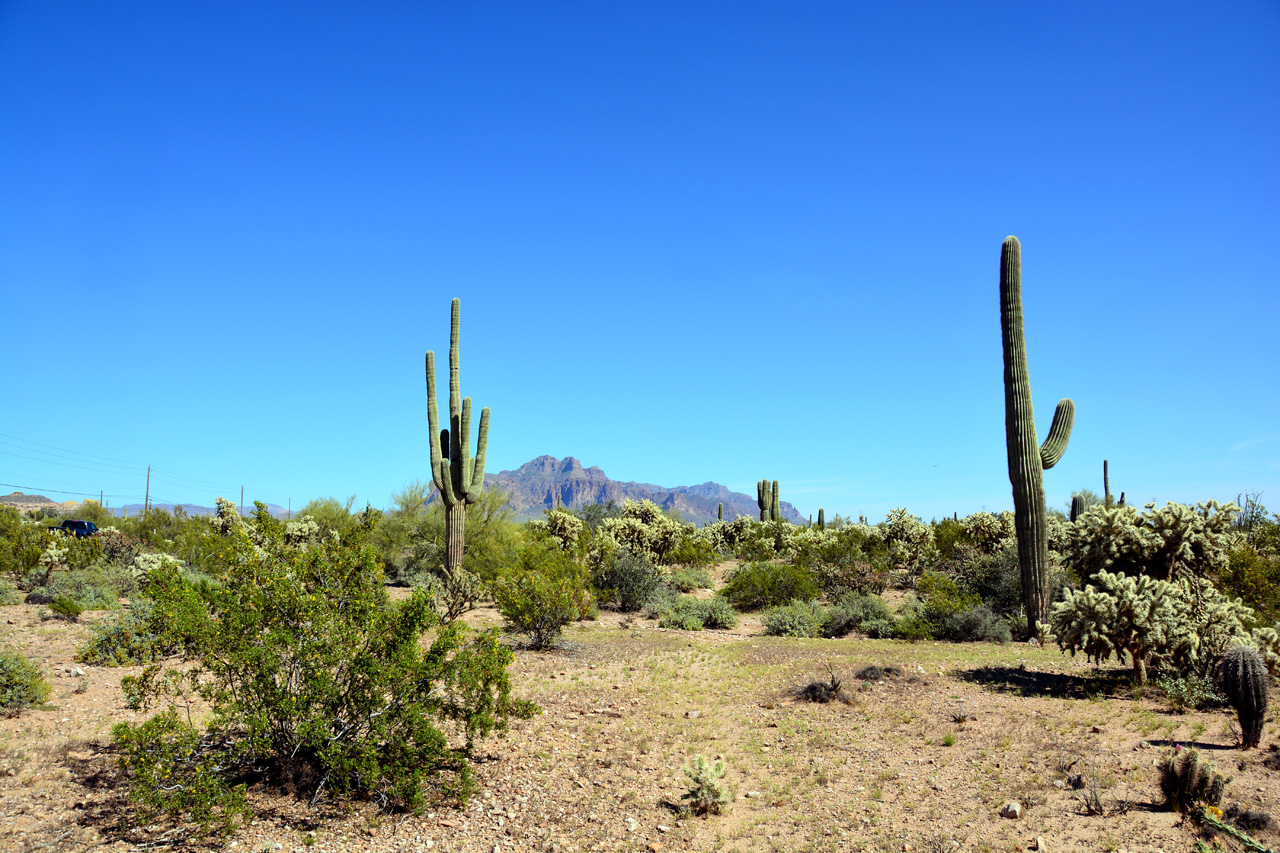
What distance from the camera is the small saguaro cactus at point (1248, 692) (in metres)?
7.49

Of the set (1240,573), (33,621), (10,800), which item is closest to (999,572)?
(1240,573)

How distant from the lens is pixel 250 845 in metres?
5.67

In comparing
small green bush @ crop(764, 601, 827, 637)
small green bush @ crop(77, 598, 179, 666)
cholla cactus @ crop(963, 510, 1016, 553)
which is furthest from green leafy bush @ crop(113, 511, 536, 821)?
cholla cactus @ crop(963, 510, 1016, 553)

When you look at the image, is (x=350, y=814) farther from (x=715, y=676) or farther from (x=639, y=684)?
(x=715, y=676)

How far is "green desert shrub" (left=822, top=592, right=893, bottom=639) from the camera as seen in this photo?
17250 mm

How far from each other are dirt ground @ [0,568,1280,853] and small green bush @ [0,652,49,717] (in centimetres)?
26

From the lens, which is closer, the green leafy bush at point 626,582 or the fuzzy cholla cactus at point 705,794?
the fuzzy cholla cactus at point 705,794

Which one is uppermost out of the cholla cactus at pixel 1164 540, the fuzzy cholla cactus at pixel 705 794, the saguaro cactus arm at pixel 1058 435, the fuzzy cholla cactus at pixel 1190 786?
the saguaro cactus arm at pixel 1058 435

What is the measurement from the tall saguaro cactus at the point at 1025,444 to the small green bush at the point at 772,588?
21.0 ft

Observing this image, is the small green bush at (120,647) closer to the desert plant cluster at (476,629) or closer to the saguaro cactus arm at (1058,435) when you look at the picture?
the desert plant cluster at (476,629)

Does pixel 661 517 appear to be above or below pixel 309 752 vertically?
above

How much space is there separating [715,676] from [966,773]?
5.12m

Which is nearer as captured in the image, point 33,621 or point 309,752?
point 309,752

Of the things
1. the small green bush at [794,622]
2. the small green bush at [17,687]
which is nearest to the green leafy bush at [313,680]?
A: the small green bush at [17,687]
